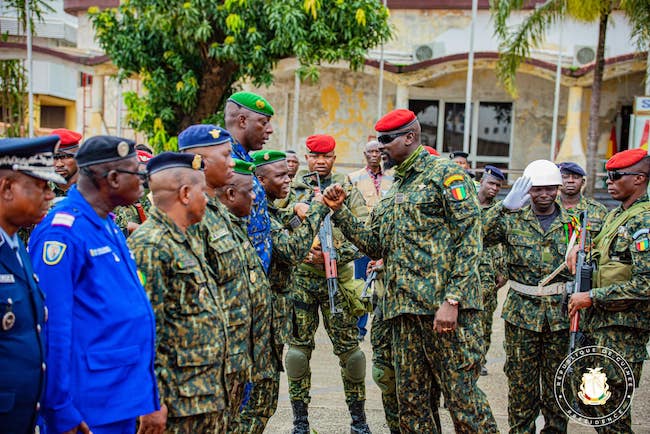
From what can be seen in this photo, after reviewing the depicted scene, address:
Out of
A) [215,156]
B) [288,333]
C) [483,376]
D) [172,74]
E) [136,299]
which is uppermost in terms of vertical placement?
[172,74]

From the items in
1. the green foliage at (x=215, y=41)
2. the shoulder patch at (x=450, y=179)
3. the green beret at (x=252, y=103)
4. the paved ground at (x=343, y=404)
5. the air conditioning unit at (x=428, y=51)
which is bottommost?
the paved ground at (x=343, y=404)

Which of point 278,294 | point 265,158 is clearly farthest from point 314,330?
point 265,158

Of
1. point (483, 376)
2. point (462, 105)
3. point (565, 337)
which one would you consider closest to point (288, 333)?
point (565, 337)

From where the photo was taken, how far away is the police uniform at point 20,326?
9.17 ft

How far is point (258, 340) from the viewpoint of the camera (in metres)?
4.48

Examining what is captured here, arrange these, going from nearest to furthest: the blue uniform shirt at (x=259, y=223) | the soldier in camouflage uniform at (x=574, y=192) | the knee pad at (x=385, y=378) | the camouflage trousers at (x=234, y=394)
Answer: the camouflage trousers at (x=234, y=394), the blue uniform shirt at (x=259, y=223), the knee pad at (x=385, y=378), the soldier in camouflage uniform at (x=574, y=192)

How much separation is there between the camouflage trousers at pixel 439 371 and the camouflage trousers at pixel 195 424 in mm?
1647

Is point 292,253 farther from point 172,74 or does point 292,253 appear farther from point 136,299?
point 172,74

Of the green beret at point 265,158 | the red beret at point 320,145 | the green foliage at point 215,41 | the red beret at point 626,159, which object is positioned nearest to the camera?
the green beret at point 265,158

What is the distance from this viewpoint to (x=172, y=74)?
44.9ft

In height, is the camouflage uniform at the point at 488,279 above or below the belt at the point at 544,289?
below

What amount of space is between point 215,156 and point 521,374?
10.0 ft

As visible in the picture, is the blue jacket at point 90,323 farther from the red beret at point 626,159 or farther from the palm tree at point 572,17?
the palm tree at point 572,17

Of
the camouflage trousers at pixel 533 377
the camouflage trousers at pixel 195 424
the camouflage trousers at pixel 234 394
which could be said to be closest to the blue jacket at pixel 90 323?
the camouflage trousers at pixel 195 424
